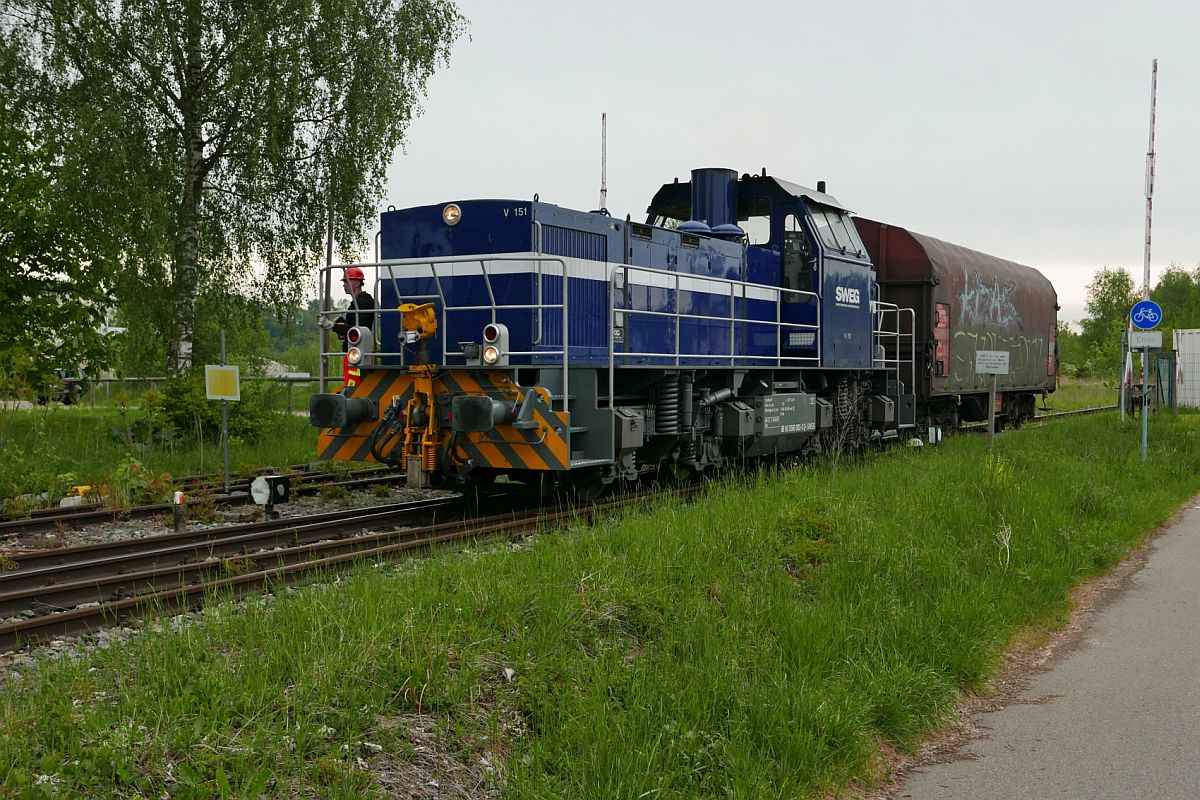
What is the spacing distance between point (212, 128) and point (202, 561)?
13.4m

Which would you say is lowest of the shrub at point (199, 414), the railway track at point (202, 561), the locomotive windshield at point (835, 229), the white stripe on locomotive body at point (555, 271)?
the railway track at point (202, 561)

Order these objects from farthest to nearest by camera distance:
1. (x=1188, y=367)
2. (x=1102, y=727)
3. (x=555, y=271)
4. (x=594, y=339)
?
(x=1188, y=367) → (x=594, y=339) → (x=555, y=271) → (x=1102, y=727)

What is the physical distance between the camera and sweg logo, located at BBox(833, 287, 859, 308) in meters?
13.9

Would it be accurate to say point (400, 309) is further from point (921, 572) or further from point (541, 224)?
point (921, 572)

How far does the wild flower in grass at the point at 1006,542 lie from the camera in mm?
7688

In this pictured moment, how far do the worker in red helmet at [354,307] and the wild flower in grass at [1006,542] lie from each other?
641 cm

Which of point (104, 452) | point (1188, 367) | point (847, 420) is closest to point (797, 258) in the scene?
point (847, 420)

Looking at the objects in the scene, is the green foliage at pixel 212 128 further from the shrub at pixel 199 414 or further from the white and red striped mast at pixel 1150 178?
the white and red striped mast at pixel 1150 178

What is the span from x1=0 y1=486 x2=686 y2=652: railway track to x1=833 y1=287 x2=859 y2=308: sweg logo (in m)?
5.07

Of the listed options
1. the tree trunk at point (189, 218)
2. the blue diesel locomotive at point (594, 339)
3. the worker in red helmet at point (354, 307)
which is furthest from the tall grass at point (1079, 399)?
the worker in red helmet at point (354, 307)

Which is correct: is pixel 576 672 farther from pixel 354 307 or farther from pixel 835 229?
pixel 835 229

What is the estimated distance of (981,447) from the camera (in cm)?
1447

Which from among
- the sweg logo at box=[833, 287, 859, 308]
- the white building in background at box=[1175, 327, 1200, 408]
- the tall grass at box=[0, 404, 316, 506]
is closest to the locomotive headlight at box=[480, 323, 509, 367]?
the tall grass at box=[0, 404, 316, 506]

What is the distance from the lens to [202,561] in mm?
7754
